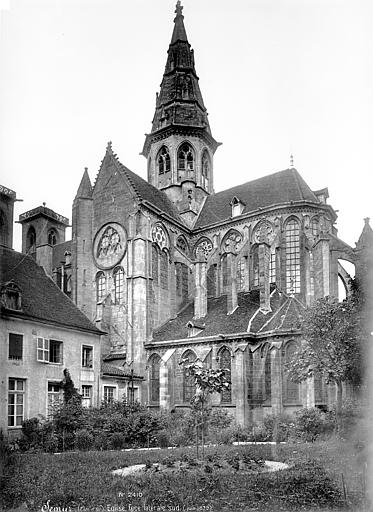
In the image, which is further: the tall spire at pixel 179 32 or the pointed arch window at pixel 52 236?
the pointed arch window at pixel 52 236

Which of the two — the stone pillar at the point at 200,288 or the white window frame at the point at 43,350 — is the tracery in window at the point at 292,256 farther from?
the white window frame at the point at 43,350

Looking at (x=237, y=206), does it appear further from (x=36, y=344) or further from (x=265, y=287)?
(x=36, y=344)

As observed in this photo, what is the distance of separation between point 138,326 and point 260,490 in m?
26.2

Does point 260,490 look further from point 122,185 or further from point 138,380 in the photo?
point 122,185

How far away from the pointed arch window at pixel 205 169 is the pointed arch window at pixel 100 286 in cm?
1443

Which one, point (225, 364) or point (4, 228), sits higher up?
point (4, 228)

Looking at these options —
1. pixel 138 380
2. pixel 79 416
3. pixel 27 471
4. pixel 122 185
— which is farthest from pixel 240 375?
pixel 27 471

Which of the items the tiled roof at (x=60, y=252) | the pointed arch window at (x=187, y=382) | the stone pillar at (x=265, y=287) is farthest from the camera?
the tiled roof at (x=60, y=252)

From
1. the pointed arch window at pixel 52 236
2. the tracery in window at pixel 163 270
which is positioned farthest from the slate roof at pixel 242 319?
the pointed arch window at pixel 52 236

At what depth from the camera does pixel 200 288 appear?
1528 inches

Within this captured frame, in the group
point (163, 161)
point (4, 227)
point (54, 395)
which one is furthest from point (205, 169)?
point (54, 395)

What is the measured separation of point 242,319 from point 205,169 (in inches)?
791

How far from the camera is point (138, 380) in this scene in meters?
36.8

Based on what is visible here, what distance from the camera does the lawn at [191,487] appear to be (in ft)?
36.0
